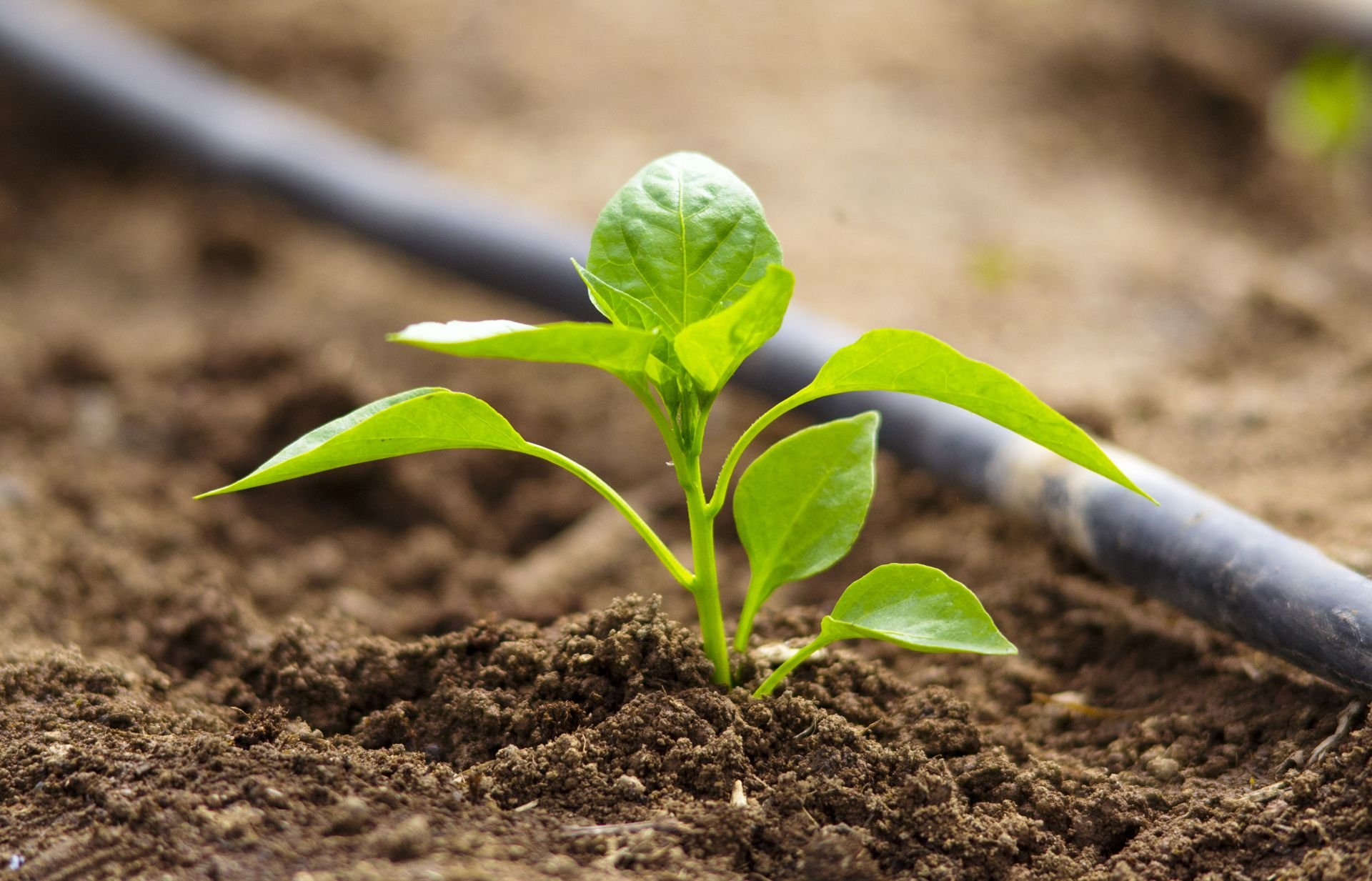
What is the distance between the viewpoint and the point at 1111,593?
151 centimetres

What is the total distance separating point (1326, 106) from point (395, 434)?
3.21 m

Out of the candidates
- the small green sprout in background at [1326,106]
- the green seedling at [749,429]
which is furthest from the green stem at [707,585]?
the small green sprout in background at [1326,106]

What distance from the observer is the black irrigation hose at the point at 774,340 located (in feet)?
3.94

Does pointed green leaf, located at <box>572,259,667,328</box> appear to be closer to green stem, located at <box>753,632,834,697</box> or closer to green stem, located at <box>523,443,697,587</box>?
green stem, located at <box>523,443,697,587</box>

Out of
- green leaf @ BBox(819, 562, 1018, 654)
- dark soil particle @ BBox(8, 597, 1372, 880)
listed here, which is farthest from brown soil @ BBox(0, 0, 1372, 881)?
green leaf @ BBox(819, 562, 1018, 654)

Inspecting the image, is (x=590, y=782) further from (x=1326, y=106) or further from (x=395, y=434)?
(x=1326, y=106)

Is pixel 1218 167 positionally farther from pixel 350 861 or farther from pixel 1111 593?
pixel 350 861

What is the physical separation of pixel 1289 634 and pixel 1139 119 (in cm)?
275

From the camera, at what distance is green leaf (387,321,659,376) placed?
865 millimetres

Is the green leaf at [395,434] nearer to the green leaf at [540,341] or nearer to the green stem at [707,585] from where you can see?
the green leaf at [540,341]

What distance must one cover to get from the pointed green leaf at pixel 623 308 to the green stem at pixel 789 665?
370 millimetres

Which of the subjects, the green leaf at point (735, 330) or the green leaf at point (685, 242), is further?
the green leaf at point (685, 242)

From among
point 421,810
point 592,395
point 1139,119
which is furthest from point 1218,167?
point 421,810

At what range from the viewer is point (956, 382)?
3.25ft
